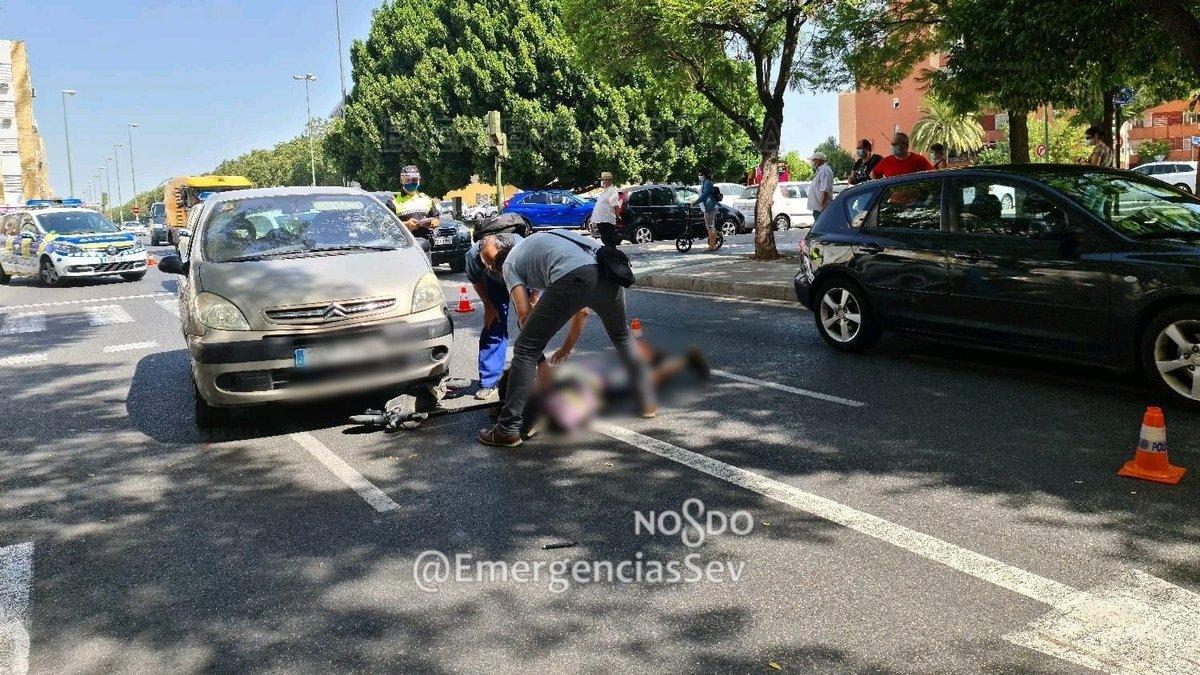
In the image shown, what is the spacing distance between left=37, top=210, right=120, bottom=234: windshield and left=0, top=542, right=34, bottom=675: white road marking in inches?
→ 702

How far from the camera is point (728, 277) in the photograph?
14.4 meters

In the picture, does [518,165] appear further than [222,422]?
Yes

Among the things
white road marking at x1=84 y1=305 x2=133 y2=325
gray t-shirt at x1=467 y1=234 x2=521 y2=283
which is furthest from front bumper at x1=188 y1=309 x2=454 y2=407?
white road marking at x1=84 y1=305 x2=133 y2=325

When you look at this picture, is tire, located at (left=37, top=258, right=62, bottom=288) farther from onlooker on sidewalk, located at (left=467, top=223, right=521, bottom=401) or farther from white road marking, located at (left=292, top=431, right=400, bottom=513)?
white road marking, located at (left=292, top=431, right=400, bottom=513)

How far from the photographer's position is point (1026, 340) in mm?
6852

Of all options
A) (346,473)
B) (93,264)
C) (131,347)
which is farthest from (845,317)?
(93,264)

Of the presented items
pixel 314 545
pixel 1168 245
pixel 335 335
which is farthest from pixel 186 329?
pixel 1168 245

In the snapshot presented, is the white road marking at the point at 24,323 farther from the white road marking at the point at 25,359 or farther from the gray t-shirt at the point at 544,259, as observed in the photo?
the gray t-shirt at the point at 544,259

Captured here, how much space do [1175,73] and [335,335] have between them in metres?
12.2

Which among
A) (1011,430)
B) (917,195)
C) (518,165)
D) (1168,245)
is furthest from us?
(518,165)

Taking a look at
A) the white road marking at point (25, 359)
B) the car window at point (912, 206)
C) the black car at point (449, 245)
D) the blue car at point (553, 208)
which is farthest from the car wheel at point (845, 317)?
the blue car at point (553, 208)

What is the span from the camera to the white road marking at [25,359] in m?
9.72

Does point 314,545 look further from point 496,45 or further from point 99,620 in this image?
point 496,45

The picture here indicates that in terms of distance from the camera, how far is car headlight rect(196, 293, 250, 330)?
6.03m
